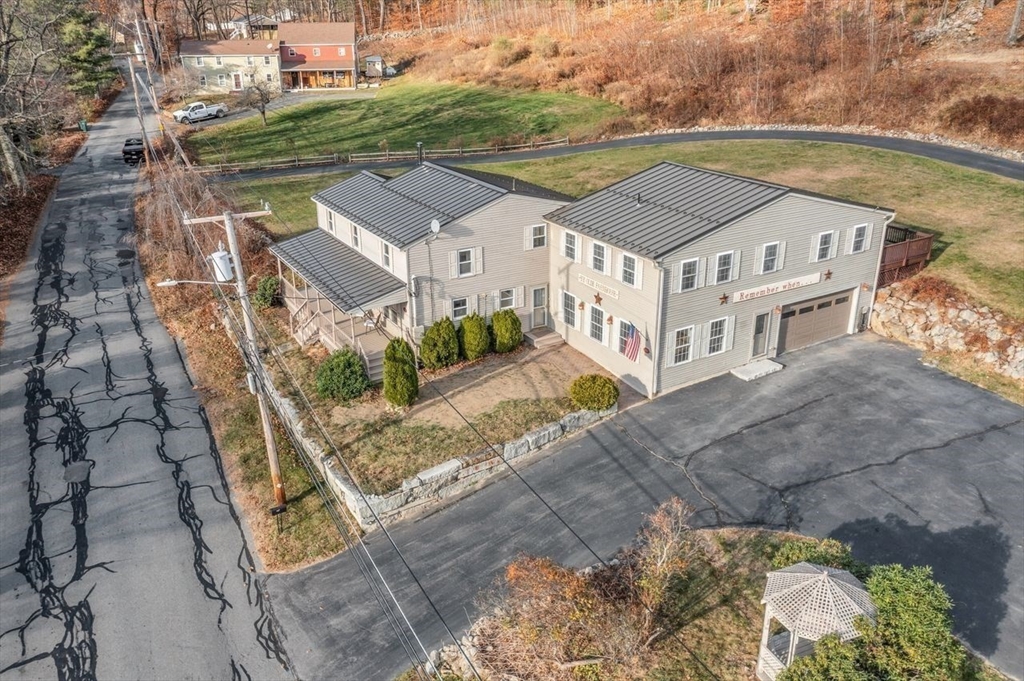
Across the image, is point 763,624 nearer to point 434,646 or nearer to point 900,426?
point 434,646

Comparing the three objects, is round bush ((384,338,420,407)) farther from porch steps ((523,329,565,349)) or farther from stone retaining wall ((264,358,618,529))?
porch steps ((523,329,565,349))

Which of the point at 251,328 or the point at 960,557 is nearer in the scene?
the point at 960,557

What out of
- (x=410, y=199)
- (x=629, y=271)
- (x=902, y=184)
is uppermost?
(x=410, y=199)

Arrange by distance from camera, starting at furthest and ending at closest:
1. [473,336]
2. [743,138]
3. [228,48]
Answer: [228,48], [743,138], [473,336]

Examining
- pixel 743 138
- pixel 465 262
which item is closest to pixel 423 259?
pixel 465 262

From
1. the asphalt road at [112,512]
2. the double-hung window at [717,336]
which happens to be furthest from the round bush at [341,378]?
the double-hung window at [717,336]

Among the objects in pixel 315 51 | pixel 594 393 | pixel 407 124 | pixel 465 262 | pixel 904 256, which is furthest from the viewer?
pixel 315 51

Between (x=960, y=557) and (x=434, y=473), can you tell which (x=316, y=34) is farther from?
(x=960, y=557)
